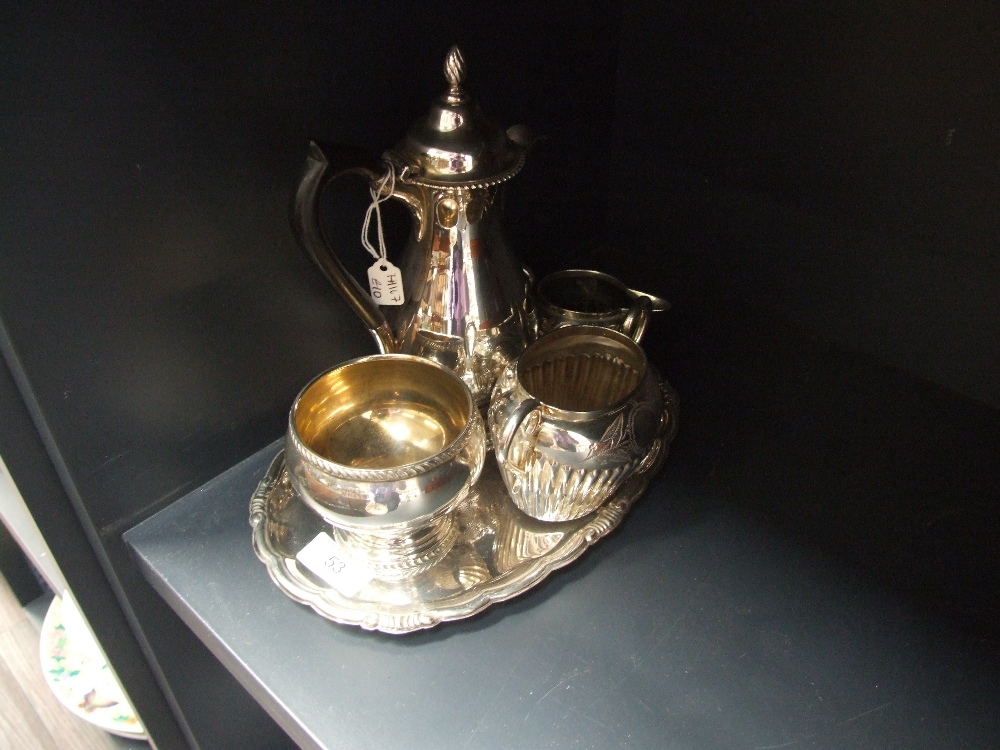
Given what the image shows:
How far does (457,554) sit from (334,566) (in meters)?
0.08

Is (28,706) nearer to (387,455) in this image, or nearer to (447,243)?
(387,455)

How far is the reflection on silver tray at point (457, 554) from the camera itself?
0.49 metres

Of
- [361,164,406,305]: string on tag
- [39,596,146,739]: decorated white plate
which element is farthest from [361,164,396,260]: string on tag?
[39,596,146,739]: decorated white plate

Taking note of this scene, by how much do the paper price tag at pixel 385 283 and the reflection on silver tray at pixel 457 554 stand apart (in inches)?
5.7

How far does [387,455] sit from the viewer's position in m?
0.55

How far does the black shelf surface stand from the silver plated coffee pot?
152 millimetres

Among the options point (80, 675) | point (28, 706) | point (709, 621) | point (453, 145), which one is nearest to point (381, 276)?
point (453, 145)

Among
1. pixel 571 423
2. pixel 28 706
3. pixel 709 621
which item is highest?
pixel 571 423

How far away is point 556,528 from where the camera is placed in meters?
0.54

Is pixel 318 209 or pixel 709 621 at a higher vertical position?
pixel 318 209

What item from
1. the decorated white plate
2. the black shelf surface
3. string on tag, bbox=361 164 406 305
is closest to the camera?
the black shelf surface

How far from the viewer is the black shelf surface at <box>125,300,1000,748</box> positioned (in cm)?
44

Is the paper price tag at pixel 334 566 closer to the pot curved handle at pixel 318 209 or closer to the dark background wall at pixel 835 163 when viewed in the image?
the pot curved handle at pixel 318 209

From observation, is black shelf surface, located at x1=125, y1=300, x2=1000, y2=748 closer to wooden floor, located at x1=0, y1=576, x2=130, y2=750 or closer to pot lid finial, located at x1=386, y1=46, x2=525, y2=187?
pot lid finial, located at x1=386, y1=46, x2=525, y2=187
